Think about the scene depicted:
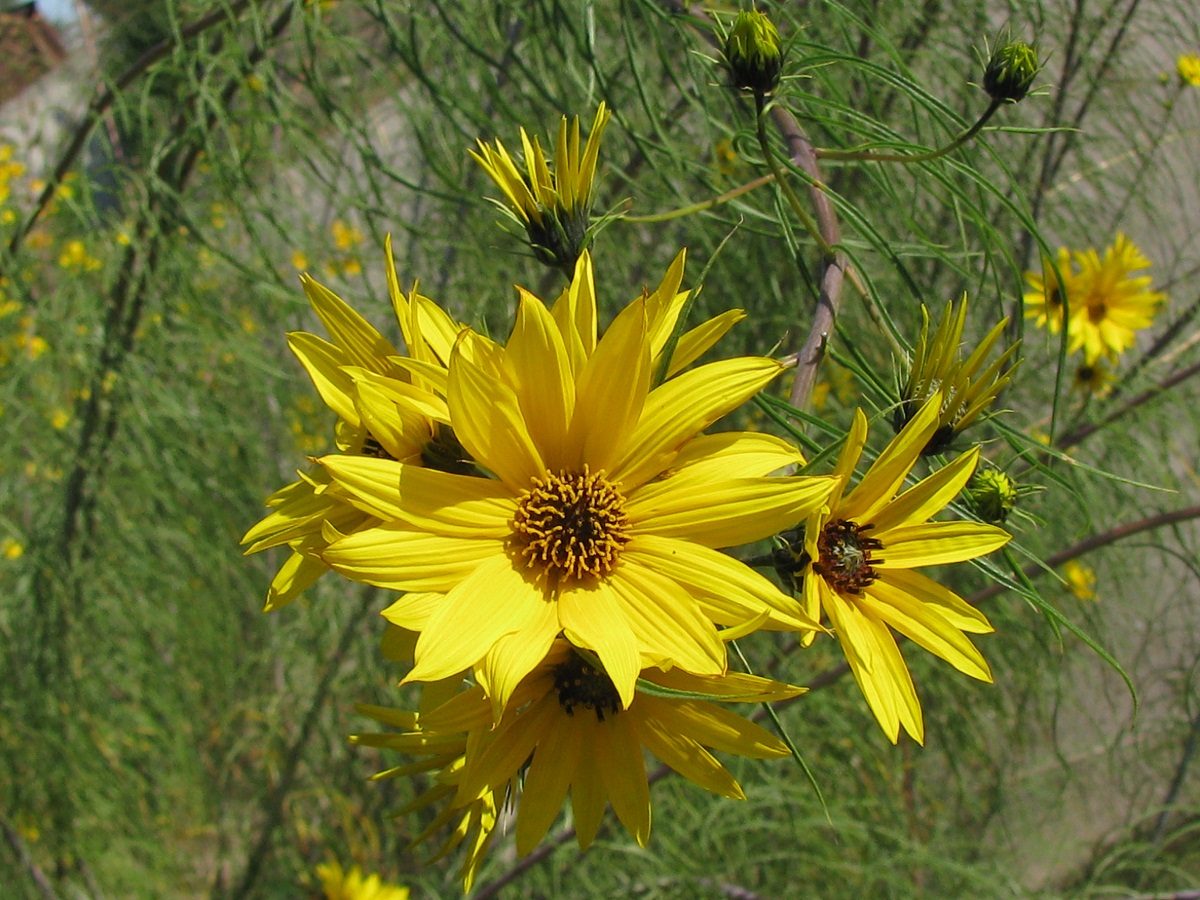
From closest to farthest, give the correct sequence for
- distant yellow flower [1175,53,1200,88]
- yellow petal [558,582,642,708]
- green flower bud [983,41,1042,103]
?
yellow petal [558,582,642,708], green flower bud [983,41,1042,103], distant yellow flower [1175,53,1200,88]

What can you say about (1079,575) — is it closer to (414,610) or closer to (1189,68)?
(1189,68)

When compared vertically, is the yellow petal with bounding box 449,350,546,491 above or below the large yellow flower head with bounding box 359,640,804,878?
above

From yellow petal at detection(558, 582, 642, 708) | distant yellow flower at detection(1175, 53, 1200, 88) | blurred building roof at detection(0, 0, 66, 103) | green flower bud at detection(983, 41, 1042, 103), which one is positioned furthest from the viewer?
blurred building roof at detection(0, 0, 66, 103)

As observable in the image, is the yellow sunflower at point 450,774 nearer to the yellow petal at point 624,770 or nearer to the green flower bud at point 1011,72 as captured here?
the yellow petal at point 624,770

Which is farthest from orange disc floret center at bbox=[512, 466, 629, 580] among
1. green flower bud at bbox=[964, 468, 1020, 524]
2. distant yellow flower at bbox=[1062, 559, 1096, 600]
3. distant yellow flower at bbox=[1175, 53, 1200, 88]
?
distant yellow flower at bbox=[1175, 53, 1200, 88]

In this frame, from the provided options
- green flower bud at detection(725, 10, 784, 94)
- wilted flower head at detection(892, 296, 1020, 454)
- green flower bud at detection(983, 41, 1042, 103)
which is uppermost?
green flower bud at detection(725, 10, 784, 94)

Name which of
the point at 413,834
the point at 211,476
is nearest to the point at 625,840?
the point at 413,834

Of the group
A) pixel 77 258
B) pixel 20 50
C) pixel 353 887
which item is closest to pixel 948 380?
pixel 353 887

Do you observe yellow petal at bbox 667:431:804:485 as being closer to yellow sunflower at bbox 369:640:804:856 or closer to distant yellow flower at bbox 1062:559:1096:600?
yellow sunflower at bbox 369:640:804:856
